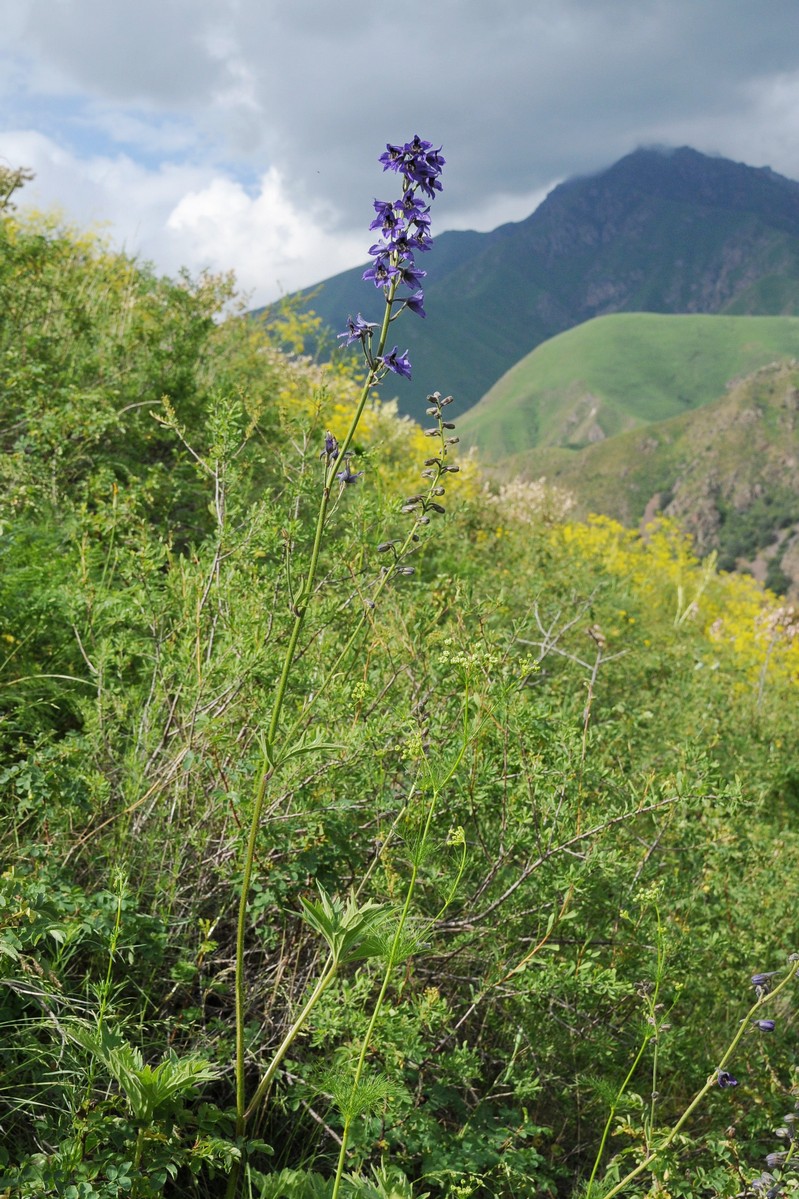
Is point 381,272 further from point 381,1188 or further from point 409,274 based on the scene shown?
point 381,1188

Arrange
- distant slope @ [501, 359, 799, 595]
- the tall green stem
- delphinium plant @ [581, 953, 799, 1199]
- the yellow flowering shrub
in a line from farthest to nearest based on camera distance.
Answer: distant slope @ [501, 359, 799, 595]
the yellow flowering shrub
delphinium plant @ [581, 953, 799, 1199]
the tall green stem

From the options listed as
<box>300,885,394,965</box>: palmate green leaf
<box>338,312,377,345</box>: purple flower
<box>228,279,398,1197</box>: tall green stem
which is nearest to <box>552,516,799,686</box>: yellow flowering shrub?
<box>338,312,377,345</box>: purple flower

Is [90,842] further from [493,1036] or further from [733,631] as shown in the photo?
[733,631]

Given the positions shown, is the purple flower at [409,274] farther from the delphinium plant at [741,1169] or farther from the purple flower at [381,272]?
the delphinium plant at [741,1169]

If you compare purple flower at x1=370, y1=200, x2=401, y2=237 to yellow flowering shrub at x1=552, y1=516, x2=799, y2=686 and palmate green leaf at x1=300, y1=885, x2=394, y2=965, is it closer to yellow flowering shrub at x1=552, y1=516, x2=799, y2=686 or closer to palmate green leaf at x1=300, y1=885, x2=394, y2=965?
palmate green leaf at x1=300, y1=885, x2=394, y2=965

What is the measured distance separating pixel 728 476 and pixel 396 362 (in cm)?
12961

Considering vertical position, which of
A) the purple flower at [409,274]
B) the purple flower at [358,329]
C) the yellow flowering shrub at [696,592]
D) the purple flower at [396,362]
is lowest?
the yellow flowering shrub at [696,592]

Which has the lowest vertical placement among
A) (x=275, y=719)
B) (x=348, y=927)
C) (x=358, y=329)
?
(x=348, y=927)

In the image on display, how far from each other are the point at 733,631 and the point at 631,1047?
10.4 meters

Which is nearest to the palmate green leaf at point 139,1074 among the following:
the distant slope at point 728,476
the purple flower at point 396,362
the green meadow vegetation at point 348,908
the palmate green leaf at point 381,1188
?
the green meadow vegetation at point 348,908

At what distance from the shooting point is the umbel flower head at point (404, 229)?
2037 millimetres

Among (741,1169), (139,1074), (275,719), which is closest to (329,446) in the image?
(275,719)

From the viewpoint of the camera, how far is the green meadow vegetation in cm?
202

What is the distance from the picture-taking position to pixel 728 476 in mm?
120875
